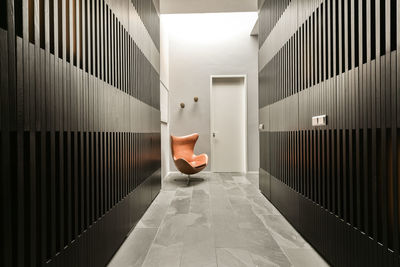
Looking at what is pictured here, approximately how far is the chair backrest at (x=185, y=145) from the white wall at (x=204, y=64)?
487mm

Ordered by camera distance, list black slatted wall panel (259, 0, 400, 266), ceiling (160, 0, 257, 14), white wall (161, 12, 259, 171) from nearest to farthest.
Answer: black slatted wall panel (259, 0, 400, 266) < ceiling (160, 0, 257, 14) < white wall (161, 12, 259, 171)

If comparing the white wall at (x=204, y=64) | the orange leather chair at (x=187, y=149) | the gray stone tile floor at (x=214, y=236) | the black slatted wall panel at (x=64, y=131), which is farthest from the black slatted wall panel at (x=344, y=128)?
the white wall at (x=204, y=64)

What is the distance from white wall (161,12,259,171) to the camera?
609cm

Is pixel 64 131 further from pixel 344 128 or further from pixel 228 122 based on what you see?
pixel 228 122

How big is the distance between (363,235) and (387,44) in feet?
3.54

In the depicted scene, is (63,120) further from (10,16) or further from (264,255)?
(264,255)

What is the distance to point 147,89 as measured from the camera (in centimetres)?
338

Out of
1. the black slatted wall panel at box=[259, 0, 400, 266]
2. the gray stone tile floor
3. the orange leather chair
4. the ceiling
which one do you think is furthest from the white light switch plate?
the orange leather chair

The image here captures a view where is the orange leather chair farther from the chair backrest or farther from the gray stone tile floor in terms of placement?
the gray stone tile floor

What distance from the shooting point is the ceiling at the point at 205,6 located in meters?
4.38

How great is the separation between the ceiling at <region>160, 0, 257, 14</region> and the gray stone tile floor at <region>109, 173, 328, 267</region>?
3.42m

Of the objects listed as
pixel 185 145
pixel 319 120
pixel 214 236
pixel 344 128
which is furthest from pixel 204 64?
pixel 344 128

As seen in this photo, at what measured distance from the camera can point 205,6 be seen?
4.54 meters

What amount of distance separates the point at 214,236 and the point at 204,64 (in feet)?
15.4
